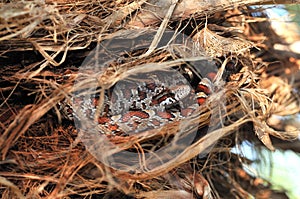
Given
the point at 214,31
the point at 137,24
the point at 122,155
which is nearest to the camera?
the point at 122,155

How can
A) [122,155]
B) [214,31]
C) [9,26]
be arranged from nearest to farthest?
[9,26]
[122,155]
[214,31]

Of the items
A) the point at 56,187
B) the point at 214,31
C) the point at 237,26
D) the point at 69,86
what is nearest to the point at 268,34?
the point at 237,26

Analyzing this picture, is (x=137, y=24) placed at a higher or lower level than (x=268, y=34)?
higher

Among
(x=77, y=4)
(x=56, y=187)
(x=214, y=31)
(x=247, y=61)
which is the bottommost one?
(x=56, y=187)

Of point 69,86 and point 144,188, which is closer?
point 69,86

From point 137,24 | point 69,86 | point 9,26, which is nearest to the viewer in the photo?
point 9,26

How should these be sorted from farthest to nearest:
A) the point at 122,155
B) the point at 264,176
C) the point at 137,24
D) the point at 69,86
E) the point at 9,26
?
the point at 264,176
the point at 137,24
the point at 122,155
the point at 69,86
the point at 9,26

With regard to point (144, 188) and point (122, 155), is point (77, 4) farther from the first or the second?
point (144, 188)

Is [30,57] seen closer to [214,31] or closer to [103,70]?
[103,70]

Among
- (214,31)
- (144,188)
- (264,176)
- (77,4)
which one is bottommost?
(264,176)

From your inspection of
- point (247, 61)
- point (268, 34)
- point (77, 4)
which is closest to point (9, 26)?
point (77, 4)
